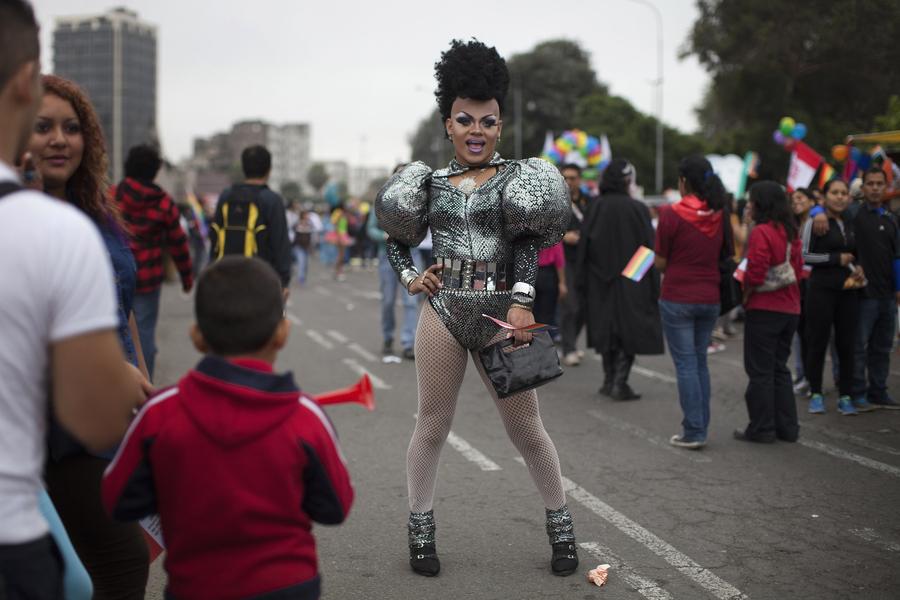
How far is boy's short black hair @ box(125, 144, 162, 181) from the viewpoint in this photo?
23.7ft

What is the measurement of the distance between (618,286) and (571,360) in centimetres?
197

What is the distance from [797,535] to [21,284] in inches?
163

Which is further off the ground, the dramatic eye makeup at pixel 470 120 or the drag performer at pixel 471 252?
the dramatic eye makeup at pixel 470 120

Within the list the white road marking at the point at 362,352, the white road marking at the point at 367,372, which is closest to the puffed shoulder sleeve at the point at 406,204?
the white road marking at the point at 367,372

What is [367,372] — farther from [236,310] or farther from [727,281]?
[236,310]

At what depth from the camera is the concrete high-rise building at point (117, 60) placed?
488ft

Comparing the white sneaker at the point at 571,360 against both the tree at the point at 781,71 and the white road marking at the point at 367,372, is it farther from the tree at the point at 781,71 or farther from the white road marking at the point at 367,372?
the tree at the point at 781,71

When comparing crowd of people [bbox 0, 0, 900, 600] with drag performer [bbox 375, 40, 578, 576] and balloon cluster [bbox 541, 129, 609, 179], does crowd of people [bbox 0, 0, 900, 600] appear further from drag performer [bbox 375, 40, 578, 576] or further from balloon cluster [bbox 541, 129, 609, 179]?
balloon cluster [bbox 541, 129, 609, 179]

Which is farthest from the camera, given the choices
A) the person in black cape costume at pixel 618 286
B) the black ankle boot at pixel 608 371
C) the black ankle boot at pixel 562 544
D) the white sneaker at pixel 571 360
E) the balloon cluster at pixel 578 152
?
the balloon cluster at pixel 578 152

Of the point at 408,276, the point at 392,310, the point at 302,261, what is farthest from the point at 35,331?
the point at 302,261

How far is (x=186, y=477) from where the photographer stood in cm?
218

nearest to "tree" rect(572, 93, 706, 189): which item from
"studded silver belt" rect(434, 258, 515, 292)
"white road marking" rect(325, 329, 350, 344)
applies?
"white road marking" rect(325, 329, 350, 344)

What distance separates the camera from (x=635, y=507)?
209 inches

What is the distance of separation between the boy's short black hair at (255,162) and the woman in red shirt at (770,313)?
3579 millimetres
